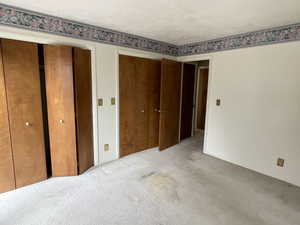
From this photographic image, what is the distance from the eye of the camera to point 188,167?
110 inches

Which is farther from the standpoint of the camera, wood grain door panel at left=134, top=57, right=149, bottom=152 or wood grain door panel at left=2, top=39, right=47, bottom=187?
wood grain door panel at left=134, top=57, right=149, bottom=152

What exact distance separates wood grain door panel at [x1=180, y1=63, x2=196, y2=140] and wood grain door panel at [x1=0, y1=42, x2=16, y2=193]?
3.18 metres

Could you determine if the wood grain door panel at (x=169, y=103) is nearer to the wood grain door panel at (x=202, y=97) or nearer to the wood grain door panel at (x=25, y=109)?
the wood grain door panel at (x=202, y=97)

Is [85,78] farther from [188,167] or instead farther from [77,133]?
[188,167]

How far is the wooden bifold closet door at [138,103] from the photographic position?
2.95 metres

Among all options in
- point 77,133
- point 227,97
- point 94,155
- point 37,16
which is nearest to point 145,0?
point 37,16

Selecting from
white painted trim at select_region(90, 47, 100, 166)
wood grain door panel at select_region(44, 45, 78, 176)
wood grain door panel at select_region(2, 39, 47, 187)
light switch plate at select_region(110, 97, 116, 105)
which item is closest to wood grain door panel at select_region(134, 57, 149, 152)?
light switch plate at select_region(110, 97, 116, 105)

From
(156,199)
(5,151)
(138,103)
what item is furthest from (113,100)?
(156,199)

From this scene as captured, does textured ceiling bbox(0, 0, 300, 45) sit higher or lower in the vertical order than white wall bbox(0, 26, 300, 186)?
higher

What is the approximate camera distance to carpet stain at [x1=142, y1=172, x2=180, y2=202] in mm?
2045

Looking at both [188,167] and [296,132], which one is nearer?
[296,132]

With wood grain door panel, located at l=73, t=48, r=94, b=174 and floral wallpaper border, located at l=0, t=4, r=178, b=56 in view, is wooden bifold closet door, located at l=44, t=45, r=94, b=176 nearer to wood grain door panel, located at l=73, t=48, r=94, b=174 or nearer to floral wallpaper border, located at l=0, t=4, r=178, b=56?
wood grain door panel, located at l=73, t=48, r=94, b=174

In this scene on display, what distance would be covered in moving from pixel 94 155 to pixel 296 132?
305 centimetres

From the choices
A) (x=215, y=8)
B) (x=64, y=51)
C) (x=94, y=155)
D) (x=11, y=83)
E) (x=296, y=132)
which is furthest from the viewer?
(x=94, y=155)
